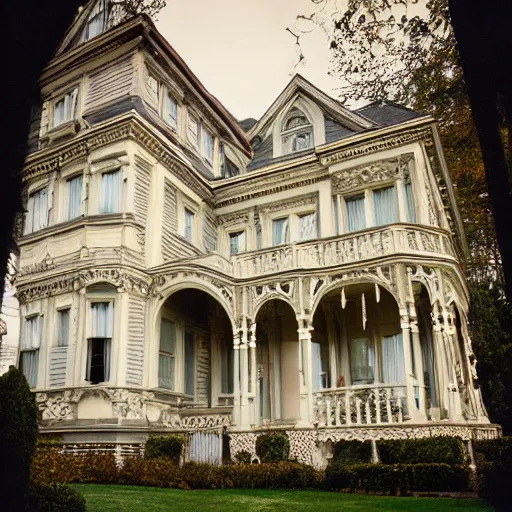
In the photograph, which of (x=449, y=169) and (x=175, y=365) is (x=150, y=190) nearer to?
(x=175, y=365)

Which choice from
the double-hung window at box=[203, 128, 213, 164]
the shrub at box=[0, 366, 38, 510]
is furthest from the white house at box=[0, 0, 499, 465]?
the shrub at box=[0, 366, 38, 510]

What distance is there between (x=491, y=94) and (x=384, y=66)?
4.78 metres

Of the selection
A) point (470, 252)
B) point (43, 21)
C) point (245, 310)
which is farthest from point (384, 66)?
point (470, 252)

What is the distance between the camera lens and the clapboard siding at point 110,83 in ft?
52.3

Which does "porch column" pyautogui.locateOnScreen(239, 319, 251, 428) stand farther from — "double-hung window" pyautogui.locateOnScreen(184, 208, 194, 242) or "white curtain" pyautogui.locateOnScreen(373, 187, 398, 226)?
"white curtain" pyautogui.locateOnScreen(373, 187, 398, 226)

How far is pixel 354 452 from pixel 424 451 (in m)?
2.34

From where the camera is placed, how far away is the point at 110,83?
16156mm

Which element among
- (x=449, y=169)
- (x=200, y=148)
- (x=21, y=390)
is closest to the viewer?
(x=21, y=390)

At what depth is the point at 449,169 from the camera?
16375 millimetres

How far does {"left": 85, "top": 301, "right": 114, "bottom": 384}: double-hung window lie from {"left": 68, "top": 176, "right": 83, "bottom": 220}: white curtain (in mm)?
2686

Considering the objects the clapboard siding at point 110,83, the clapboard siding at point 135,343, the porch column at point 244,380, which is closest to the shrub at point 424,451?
the porch column at point 244,380

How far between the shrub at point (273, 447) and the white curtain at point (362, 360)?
3677 millimetres

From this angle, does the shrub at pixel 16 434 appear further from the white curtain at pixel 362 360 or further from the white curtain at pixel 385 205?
the white curtain at pixel 385 205

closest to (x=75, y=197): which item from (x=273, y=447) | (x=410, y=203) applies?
(x=273, y=447)
